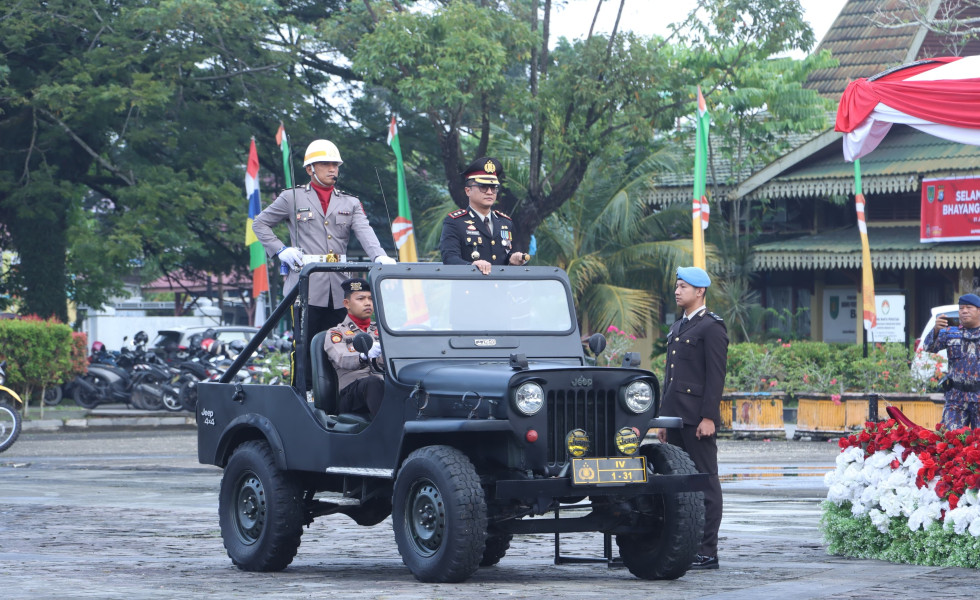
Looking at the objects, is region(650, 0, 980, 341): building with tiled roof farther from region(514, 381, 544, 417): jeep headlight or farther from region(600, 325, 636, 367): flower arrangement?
region(514, 381, 544, 417): jeep headlight

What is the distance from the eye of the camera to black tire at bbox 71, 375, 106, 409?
91.5 feet

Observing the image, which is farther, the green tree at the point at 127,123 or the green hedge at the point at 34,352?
the green tree at the point at 127,123

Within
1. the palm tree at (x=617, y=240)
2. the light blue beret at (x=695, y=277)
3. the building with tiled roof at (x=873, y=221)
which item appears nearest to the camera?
the light blue beret at (x=695, y=277)

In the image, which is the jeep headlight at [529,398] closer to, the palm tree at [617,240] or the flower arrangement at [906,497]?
the flower arrangement at [906,497]

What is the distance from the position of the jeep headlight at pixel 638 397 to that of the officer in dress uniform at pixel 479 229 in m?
1.61

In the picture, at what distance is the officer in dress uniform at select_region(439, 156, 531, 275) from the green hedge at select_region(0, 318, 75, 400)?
17038 millimetres

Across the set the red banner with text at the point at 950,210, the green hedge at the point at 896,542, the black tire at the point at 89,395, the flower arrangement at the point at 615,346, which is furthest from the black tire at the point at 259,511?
the red banner with text at the point at 950,210

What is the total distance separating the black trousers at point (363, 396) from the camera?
8.38 metres

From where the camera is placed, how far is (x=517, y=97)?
90.8 feet

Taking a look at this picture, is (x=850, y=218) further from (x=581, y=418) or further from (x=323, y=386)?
(x=581, y=418)

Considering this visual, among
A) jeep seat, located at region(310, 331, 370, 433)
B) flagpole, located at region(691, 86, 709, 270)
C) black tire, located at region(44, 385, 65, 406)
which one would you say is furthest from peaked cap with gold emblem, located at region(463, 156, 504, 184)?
black tire, located at region(44, 385, 65, 406)

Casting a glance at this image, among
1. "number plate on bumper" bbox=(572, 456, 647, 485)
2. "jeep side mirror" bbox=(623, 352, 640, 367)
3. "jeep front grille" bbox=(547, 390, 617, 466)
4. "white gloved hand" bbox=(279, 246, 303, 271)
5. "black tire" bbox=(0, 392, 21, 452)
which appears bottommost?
"black tire" bbox=(0, 392, 21, 452)

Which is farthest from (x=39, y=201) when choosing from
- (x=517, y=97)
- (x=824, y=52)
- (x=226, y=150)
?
(x=824, y=52)

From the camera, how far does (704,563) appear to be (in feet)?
28.9
